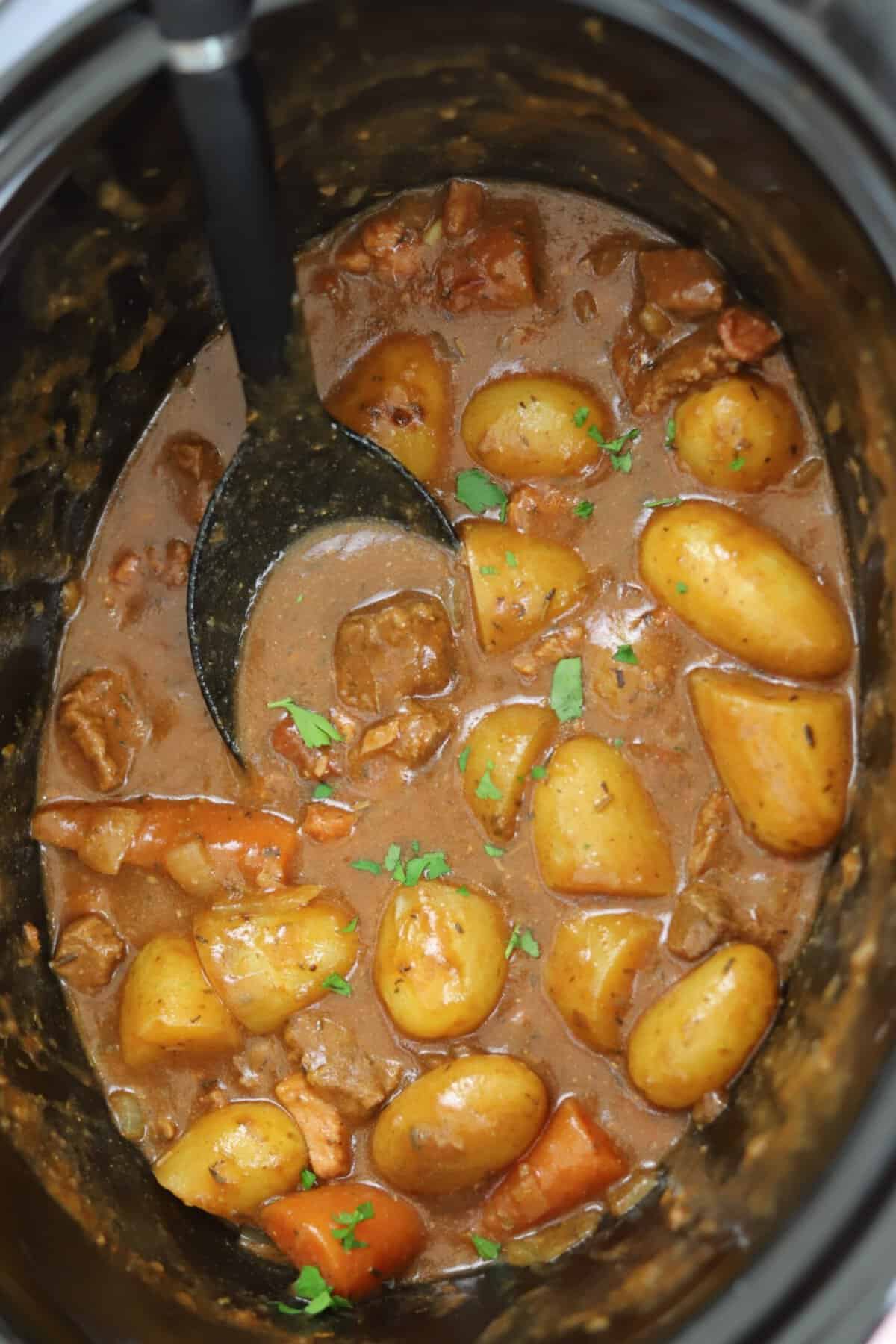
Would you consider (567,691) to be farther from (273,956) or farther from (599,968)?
(273,956)

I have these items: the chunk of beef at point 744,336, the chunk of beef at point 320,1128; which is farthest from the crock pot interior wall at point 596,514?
the chunk of beef at point 320,1128

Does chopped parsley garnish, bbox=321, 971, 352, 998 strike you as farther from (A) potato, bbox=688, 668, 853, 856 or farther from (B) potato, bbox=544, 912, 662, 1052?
(A) potato, bbox=688, 668, 853, 856

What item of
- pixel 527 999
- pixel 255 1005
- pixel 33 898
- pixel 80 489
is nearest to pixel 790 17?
pixel 80 489

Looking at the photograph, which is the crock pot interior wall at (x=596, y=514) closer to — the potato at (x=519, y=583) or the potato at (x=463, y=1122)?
the potato at (x=463, y=1122)

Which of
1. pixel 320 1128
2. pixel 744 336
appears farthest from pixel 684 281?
pixel 320 1128

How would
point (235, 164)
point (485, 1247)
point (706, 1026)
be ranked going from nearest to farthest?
point (235, 164) < point (706, 1026) < point (485, 1247)

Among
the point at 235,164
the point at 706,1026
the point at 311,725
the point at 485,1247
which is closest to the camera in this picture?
the point at 235,164

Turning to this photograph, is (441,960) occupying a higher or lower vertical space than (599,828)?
lower
